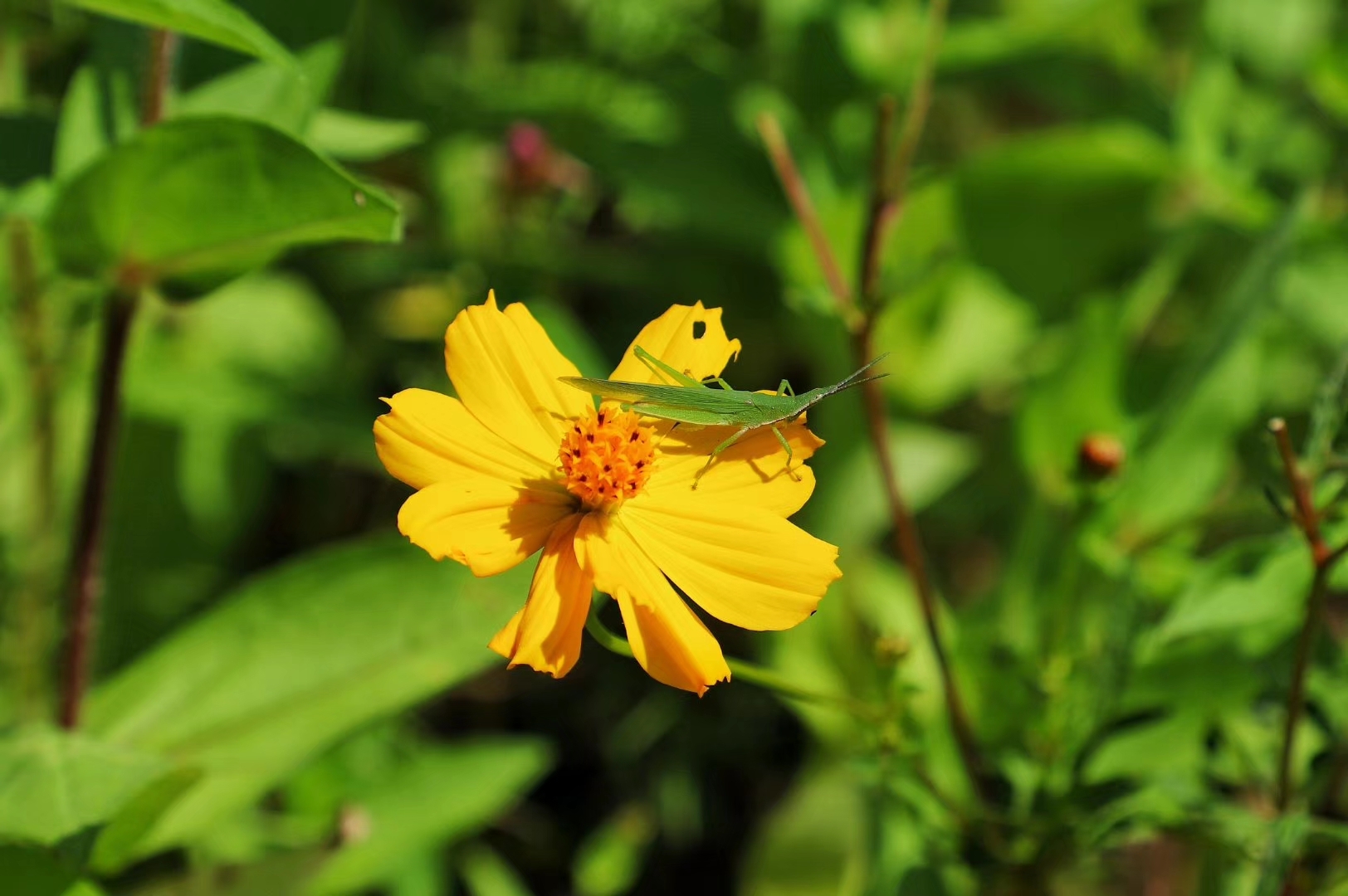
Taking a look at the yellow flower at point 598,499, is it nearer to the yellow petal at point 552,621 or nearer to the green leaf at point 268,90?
the yellow petal at point 552,621

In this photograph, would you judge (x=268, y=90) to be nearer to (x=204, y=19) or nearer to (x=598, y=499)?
(x=204, y=19)

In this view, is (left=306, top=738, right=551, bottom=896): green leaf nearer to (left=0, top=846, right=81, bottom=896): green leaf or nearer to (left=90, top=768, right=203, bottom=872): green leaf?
(left=90, top=768, right=203, bottom=872): green leaf

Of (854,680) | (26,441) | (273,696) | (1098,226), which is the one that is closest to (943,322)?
(1098,226)

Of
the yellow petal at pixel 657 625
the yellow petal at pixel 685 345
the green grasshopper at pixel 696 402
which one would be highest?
the yellow petal at pixel 685 345

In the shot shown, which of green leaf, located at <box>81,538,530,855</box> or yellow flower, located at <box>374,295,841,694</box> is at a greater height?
yellow flower, located at <box>374,295,841,694</box>

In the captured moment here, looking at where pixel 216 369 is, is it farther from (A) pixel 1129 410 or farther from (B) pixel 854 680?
(A) pixel 1129 410

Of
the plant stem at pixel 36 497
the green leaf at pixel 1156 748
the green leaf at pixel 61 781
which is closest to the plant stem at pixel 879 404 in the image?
the green leaf at pixel 1156 748

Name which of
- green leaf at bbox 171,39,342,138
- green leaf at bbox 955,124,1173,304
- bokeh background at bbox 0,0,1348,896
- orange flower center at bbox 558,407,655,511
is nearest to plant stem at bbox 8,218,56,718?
bokeh background at bbox 0,0,1348,896
